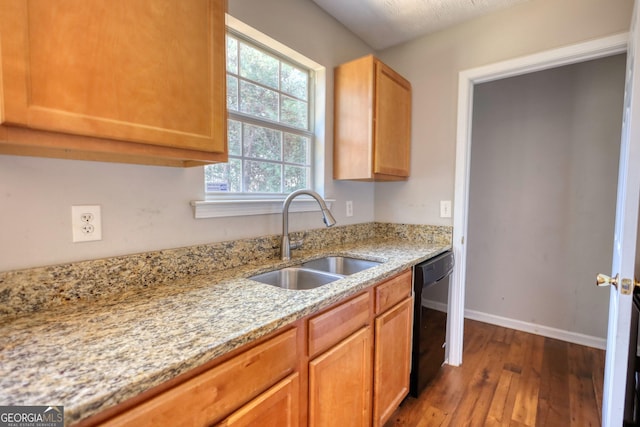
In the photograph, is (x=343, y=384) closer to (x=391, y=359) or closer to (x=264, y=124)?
(x=391, y=359)

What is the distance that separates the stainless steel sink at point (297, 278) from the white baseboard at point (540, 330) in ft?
7.03

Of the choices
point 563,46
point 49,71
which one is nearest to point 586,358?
point 563,46

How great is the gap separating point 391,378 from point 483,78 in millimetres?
1956

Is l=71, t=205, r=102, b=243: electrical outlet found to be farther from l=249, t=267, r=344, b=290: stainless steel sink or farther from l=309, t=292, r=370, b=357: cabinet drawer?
Answer: l=309, t=292, r=370, b=357: cabinet drawer

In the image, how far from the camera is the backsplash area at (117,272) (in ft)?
2.79

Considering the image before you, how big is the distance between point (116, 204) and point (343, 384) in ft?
3.53

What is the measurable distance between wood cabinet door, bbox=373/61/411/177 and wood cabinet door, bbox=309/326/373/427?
3.61ft

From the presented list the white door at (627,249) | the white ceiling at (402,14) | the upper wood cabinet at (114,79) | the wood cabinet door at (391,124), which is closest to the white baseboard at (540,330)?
the white door at (627,249)

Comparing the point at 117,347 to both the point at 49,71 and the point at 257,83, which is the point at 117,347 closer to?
the point at 49,71

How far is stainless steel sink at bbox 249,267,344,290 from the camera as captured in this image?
1.42m

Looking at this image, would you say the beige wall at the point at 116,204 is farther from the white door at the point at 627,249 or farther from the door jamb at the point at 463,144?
the white door at the point at 627,249

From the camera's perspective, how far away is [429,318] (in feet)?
5.93

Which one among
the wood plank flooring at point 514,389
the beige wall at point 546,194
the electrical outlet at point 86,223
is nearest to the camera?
the electrical outlet at point 86,223

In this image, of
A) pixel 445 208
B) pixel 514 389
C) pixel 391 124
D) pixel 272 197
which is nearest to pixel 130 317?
pixel 272 197
